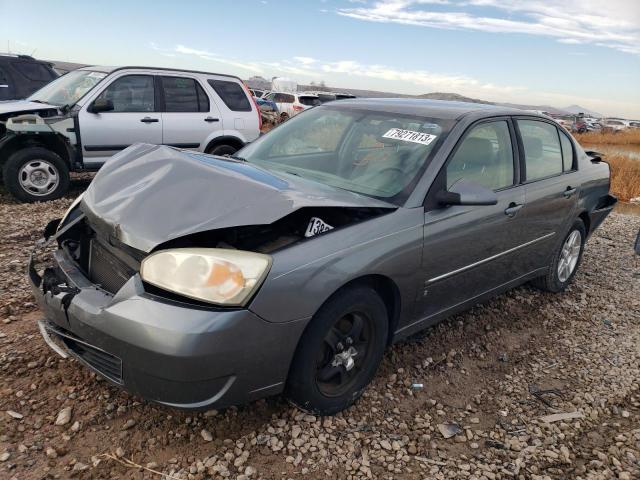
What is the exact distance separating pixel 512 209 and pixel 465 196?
0.89 m

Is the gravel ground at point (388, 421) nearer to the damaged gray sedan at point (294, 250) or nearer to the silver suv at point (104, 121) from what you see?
the damaged gray sedan at point (294, 250)

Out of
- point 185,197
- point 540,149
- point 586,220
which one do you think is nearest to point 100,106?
point 185,197

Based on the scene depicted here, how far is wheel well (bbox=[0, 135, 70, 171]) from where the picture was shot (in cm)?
679

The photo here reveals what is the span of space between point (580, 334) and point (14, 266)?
15.8 feet

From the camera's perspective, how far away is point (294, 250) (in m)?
2.36

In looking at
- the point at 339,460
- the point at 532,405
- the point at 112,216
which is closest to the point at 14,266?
the point at 112,216

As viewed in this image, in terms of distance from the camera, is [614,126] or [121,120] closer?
[121,120]

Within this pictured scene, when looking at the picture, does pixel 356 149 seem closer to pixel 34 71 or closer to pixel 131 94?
pixel 131 94

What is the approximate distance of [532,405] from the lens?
3.17 meters

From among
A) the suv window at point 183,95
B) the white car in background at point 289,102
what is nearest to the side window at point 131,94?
the suv window at point 183,95

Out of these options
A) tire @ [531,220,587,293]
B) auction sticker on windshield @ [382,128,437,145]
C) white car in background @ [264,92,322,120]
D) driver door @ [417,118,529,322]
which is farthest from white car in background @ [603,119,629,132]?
auction sticker on windshield @ [382,128,437,145]

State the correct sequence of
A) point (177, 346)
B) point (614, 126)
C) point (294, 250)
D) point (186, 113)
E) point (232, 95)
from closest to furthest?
1. point (177, 346)
2. point (294, 250)
3. point (186, 113)
4. point (232, 95)
5. point (614, 126)

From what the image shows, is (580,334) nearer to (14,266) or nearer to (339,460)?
(339,460)

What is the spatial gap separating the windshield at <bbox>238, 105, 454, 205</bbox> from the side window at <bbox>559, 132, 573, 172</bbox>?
173cm
